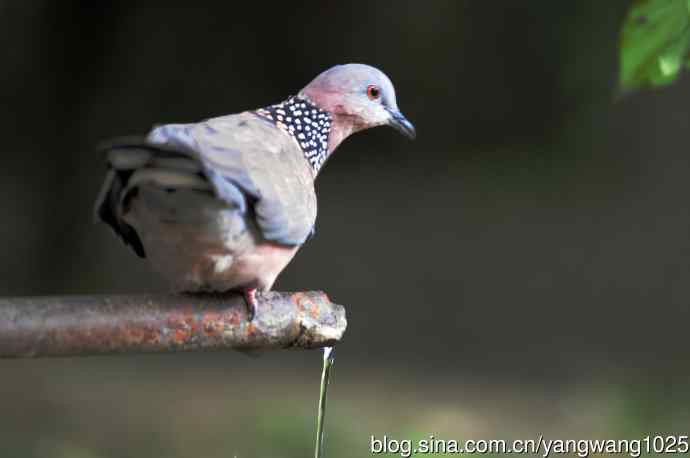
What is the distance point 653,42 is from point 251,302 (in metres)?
1.10

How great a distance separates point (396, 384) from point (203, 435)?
4.46 ft

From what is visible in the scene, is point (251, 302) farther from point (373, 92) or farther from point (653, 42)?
point (653, 42)

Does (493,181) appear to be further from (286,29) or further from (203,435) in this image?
(203,435)

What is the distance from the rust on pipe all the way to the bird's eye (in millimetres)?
697

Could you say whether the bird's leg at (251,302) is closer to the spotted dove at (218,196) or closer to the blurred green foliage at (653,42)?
the spotted dove at (218,196)

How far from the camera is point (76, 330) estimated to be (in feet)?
5.96

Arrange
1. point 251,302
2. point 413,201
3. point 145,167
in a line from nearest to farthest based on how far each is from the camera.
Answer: point 145,167
point 251,302
point 413,201

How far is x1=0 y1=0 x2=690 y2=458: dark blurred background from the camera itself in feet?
19.4

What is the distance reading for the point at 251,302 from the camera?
6.84 ft

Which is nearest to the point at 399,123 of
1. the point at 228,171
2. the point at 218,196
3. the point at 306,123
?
the point at 306,123

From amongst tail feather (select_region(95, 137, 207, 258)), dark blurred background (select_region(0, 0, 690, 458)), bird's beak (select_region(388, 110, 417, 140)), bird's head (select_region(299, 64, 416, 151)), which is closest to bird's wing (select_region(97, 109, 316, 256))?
tail feather (select_region(95, 137, 207, 258))

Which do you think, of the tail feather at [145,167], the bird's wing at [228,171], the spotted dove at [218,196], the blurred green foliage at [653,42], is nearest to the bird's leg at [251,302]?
the spotted dove at [218,196]

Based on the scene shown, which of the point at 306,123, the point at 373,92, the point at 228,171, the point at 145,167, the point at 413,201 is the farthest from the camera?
the point at 413,201

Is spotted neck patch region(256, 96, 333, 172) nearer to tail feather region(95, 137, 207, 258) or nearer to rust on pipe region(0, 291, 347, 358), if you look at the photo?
rust on pipe region(0, 291, 347, 358)
